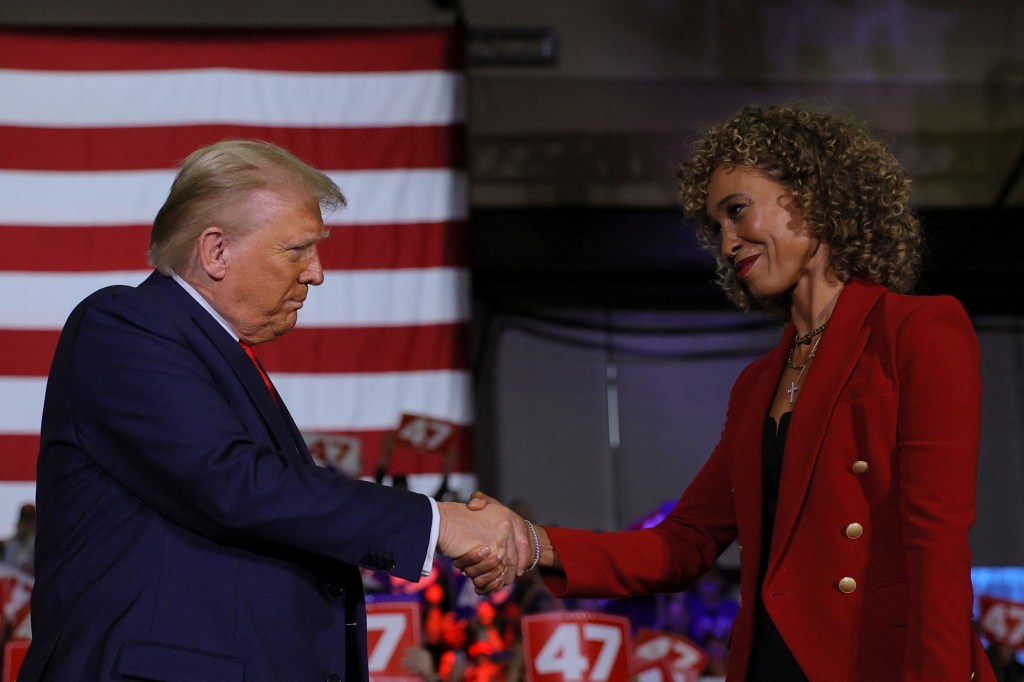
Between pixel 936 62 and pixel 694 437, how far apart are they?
→ 11.2 feet

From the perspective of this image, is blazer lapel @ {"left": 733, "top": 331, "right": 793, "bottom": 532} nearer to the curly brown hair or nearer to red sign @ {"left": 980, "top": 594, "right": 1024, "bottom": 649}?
the curly brown hair

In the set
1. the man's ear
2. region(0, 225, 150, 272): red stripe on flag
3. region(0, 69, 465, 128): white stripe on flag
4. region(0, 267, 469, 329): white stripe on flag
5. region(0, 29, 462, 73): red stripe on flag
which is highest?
region(0, 29, 462, 73): red stripe on flag

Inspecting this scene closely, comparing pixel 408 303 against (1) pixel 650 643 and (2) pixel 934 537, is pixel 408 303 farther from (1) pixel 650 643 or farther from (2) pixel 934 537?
(2) pixel 934 537

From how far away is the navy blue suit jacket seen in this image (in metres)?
1.48

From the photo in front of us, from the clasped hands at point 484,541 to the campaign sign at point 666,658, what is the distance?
2.30 m

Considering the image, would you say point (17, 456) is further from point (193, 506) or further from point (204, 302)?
point (193, 506)

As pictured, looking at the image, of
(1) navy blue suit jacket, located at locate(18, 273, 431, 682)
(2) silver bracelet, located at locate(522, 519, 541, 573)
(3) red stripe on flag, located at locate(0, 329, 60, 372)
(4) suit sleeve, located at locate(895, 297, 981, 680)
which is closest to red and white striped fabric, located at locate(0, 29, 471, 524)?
(3) red stripe on flag, located at locate(0, 329, 60, 372)

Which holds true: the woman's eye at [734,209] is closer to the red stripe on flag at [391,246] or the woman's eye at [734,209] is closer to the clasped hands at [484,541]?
the clasped hands at [484,541]

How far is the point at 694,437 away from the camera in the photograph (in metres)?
9.87

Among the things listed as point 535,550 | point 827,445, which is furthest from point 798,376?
point 535,550

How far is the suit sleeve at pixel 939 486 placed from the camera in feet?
4.91

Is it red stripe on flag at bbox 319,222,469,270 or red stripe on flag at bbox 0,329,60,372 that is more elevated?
red stripe on flag at bbox 319,222,469,270

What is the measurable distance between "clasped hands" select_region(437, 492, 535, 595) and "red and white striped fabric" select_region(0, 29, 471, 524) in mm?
3137

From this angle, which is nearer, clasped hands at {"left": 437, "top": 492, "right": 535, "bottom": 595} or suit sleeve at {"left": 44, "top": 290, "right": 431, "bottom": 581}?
suit sleeve at {"left": 44, "top": 290, "right": 431, "bottom": 581}
